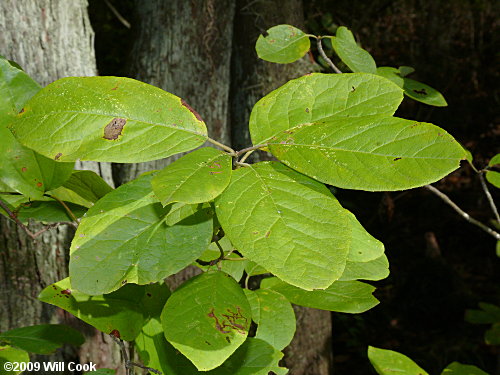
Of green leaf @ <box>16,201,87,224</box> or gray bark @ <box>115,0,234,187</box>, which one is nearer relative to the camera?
green leaf @ <box>16,201,87,224</box>

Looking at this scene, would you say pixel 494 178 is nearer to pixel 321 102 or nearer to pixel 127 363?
→ pixel 321 102

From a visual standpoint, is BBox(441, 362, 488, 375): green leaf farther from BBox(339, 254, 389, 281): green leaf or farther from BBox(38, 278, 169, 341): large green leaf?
BBox(38, 278, 169, 341): large green leaf

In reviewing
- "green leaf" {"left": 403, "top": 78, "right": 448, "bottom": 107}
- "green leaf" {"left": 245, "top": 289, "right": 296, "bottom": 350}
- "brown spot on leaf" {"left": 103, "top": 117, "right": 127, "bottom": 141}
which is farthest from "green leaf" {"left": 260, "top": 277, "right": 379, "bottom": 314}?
"green leaf" {"left": 403, "top": 78, "right": 448, "bottom": 107}

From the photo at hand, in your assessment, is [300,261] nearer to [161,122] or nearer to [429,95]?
[161,122]

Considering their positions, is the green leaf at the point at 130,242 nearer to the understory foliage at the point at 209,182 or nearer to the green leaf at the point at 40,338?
the understory foliage at the point at 209,182

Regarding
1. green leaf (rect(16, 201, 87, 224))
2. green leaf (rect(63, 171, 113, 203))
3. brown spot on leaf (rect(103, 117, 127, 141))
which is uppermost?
brown spot on leaf (rect(103, 117, 127, 141))
